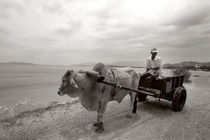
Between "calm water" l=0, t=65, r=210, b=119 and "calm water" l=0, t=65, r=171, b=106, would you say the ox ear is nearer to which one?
"calm water" l=0, t=65, r=210, b=119

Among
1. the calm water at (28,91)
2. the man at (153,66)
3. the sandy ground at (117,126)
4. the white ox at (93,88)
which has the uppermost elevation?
the man at (153,66)

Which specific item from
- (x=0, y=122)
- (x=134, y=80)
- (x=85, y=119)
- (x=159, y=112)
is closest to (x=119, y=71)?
(x=134, y=80)

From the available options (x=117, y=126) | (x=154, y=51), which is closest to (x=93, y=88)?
(x=117, y=126)

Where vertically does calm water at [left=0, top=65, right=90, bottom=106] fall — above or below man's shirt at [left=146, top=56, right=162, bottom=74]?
below

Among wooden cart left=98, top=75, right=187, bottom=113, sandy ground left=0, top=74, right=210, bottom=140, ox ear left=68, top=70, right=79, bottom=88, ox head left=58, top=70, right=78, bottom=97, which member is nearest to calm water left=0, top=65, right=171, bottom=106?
wooden cart left=98, top=75, right=187, bottom=113

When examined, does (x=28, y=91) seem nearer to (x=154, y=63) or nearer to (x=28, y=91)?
(x=28, y=91)

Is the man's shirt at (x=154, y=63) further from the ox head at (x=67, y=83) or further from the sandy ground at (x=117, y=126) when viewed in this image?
the ox head at (x=67, y=83)

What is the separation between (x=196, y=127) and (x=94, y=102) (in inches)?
144

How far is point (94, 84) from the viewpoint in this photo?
459 cm

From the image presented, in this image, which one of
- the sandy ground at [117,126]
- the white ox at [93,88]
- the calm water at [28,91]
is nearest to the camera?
the white ox at [93,88]

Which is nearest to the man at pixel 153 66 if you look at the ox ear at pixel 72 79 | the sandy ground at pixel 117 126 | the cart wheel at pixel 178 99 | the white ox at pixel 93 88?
the cart wheel at pixel 178 99

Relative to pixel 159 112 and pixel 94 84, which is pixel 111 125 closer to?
pixel 94 84

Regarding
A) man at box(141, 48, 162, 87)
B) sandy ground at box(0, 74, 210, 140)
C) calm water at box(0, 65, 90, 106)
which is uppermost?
man at box(141, 48, 162, 87)

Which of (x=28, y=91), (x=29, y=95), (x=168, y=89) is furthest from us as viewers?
(x=28, y=91)
